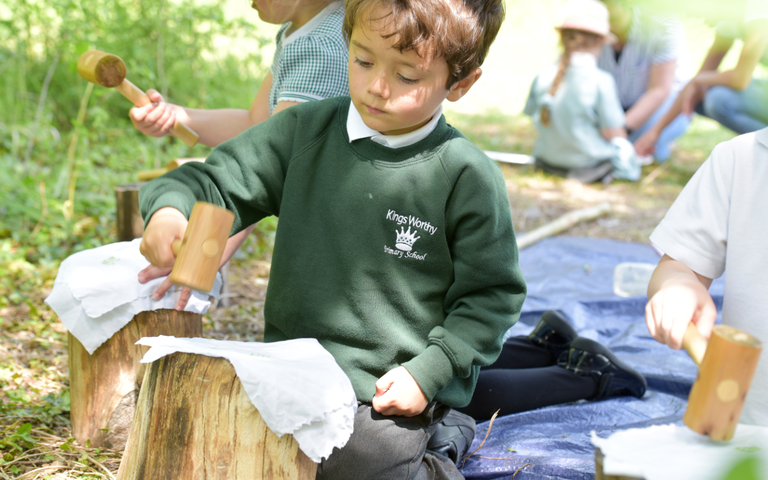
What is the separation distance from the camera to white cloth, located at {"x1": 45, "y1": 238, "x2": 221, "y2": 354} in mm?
1428

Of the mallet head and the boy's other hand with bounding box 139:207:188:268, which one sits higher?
the mallet head

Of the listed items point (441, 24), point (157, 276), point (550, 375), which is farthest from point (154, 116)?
point (550, 375)

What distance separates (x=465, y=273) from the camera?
1.29 metres

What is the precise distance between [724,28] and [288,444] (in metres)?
0.95

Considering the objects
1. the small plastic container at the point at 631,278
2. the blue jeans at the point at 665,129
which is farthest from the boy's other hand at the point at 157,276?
the blue jeans at the point at 665,129

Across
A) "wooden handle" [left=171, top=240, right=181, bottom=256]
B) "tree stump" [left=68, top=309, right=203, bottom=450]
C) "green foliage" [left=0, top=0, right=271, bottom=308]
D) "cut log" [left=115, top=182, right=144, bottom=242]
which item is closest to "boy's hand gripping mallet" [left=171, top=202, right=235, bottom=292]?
"wooden handle" [left=171, top=240, right=181, bottom=256]

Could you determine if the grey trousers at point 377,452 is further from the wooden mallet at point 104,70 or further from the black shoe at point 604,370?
the wooden mallet at point 104,70

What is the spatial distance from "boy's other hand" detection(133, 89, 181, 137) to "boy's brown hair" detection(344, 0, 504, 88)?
74 cm

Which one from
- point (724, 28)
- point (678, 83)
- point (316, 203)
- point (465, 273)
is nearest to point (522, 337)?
point (465, 273)

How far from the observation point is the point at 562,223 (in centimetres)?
382

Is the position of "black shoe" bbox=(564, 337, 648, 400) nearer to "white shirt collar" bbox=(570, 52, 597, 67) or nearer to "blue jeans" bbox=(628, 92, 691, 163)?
"white shirt collar" bbox=(570, 52, 597, 67)

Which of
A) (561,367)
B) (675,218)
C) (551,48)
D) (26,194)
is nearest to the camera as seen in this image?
(675,218)

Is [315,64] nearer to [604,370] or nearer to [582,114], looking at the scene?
[604,370]

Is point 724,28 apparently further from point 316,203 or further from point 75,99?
point 75,99
